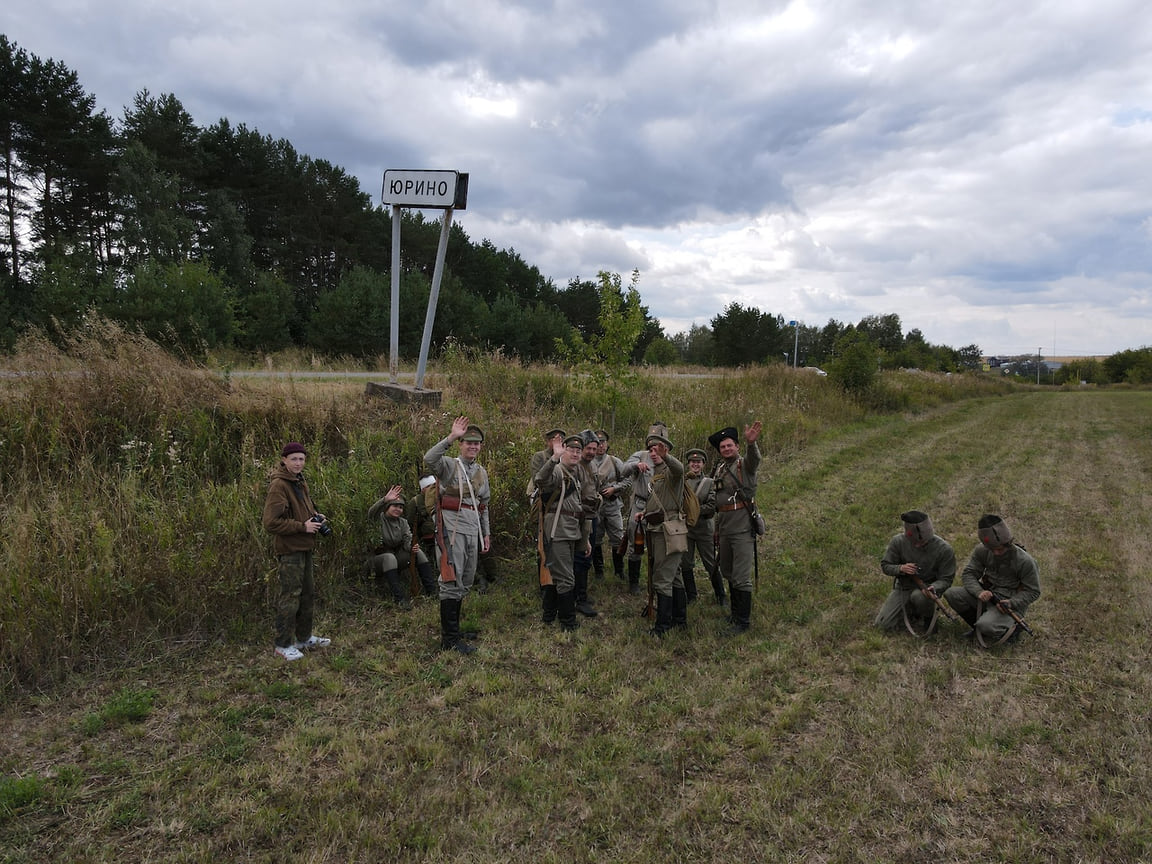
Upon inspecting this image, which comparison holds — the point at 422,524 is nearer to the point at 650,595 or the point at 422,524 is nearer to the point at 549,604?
the point at 549,604

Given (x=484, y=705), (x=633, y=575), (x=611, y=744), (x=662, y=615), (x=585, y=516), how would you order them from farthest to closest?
(x=633, y=575), (x=585, y=516), (x=662, y=615), (x=484, y=705), (x=611, y=744)

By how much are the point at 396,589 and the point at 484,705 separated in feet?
8.13

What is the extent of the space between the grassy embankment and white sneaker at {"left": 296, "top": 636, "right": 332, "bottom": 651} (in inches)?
6.7

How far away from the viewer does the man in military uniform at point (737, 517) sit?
6.61m

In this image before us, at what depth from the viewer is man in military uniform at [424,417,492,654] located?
6012 millimetres

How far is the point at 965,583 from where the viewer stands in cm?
623

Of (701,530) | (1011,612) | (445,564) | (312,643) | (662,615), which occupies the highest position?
(701,530)

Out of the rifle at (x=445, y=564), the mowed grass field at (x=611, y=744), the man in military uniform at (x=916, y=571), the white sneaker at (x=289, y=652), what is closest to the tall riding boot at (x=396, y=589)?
the mowed grass field at (x=611, y=744)

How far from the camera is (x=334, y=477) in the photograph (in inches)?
308

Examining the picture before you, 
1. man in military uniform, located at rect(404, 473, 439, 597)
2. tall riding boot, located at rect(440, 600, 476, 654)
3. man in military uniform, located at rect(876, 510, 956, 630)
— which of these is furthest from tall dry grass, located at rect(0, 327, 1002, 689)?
man in military uniform, located at rect(876, 510, 956, 630)

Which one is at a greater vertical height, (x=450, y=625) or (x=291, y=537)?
(x=291, y=537)

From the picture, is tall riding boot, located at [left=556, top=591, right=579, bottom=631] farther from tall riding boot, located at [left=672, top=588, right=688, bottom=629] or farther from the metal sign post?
the metal sign post

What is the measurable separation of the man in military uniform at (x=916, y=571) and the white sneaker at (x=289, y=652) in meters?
5.53

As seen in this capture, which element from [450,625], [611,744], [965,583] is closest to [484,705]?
[611,744]
